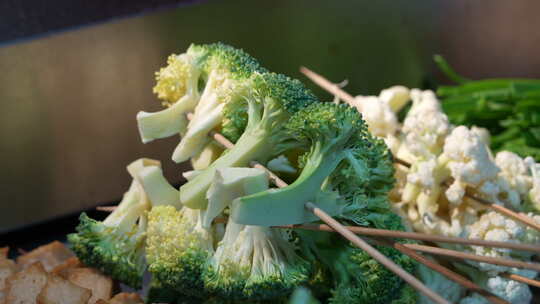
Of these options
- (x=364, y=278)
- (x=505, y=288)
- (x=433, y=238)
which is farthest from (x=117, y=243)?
(x=505, y=288)

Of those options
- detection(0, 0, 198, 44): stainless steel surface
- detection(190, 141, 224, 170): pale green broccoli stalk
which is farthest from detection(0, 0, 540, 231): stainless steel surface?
detection(190, 141, 224, 170): pale green broccoli stalk

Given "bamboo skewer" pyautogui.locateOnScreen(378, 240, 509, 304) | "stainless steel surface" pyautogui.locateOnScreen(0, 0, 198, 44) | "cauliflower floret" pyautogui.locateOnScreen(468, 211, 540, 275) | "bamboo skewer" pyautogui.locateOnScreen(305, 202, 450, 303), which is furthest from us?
"stainless steel surface" pyautogui.locateOnScreen(0, 0, 198, 44)

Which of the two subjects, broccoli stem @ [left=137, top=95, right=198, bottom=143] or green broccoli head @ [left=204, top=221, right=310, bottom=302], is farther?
broccoli stem @ [left=137, top=95, right=198, bottom=143]

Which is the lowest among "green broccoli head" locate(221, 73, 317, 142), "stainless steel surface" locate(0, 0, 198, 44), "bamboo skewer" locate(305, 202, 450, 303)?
"bamboo skewer" locate(305, 202, 450, 303)

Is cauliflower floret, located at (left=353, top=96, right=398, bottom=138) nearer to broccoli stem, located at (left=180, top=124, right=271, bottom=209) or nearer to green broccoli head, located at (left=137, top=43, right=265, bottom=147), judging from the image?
green broccoli head, located at (left=137, top=43, right=265, bottom=147)

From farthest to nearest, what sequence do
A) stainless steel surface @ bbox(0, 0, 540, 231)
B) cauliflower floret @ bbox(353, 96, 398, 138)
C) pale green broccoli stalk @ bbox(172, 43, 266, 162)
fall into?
stainless steel surface @ bbox(0, 0, 540, 231) < cauliflower floret @ bbox(353, 96, 398, 138) < pale green broccoli stalk @ bbox(172, 43, 266, 162)
